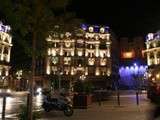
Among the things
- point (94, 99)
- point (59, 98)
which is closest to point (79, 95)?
point (59, 98)

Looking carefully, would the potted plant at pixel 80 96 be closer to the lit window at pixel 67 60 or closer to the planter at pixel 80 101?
the planter at pixel 80 101

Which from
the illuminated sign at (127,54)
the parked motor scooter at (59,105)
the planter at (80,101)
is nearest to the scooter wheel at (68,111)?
the parked motor scooter at (59,105)

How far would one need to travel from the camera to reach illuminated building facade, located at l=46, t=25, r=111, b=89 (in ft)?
356

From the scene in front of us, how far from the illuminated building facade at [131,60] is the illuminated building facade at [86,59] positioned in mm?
12969

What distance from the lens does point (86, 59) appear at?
112 m

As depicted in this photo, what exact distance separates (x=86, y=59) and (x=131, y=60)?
82.0 feet

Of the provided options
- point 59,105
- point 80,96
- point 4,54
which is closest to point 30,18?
point 59,105

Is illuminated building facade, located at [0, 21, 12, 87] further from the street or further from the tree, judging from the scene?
the tree

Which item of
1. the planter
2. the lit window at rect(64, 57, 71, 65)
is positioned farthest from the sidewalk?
the lit window at rect(64, 57, 71, 65)

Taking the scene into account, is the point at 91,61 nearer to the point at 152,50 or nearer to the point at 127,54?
the point at 152,50

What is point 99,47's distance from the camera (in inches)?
4523

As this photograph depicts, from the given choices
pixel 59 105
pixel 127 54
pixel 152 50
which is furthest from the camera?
pixel 127 54

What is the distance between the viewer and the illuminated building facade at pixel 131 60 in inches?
4860

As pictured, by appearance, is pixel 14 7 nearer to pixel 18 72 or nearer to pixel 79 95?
pixel 79 95
